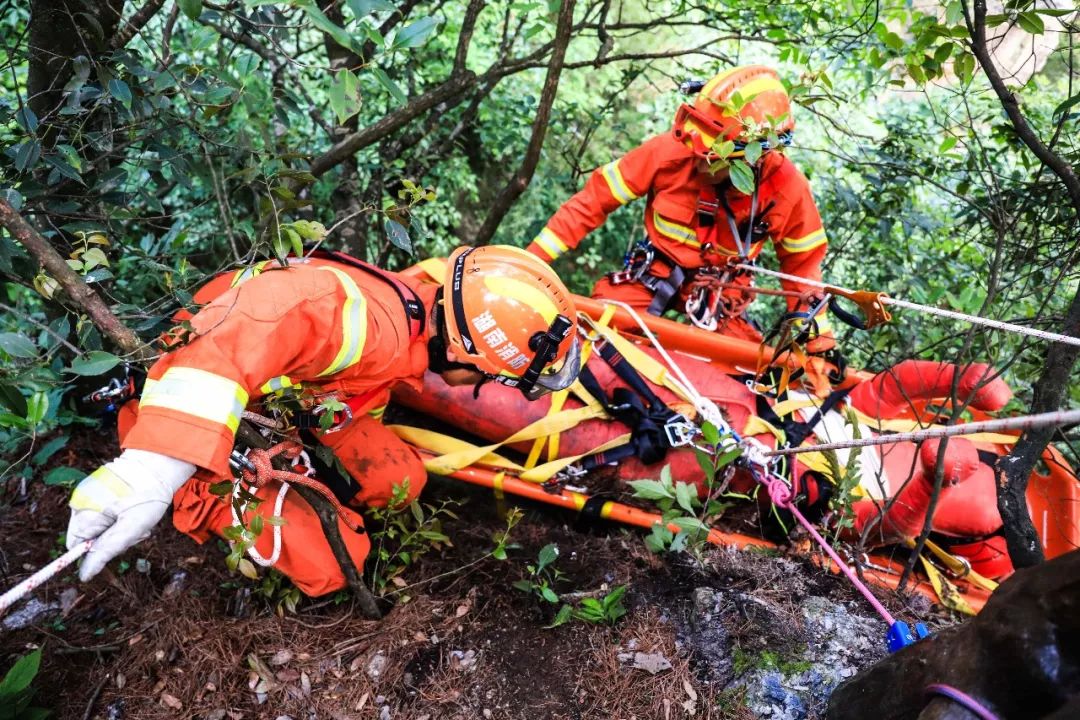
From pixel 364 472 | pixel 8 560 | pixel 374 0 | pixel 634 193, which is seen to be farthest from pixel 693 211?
pixel 8 560

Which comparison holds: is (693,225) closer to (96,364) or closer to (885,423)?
(885,423)

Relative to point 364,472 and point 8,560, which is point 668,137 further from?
point 8,560

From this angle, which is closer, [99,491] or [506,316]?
[99,491]

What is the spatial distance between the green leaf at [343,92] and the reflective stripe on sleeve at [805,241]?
10.5ft

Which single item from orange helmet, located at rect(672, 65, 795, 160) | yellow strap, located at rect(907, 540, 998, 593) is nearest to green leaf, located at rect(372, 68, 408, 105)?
orange helmet, located at rect(672, 65, 795, 160)

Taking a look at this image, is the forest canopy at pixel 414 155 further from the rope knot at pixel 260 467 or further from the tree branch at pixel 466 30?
the rope knot at pixel 260 467

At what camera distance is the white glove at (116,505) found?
61.6 inches

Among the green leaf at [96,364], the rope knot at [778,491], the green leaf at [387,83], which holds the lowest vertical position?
the rope knot at [778,491]

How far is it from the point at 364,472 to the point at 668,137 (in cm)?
255

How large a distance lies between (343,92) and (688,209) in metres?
2.87

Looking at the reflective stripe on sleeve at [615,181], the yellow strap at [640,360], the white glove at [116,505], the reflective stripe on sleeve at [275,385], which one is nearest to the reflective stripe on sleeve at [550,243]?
the reflective stripe on sleeve at [615,181]

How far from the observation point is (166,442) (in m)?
1.63

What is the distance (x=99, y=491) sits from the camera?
157cm

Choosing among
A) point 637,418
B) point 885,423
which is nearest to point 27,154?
point 637,418
